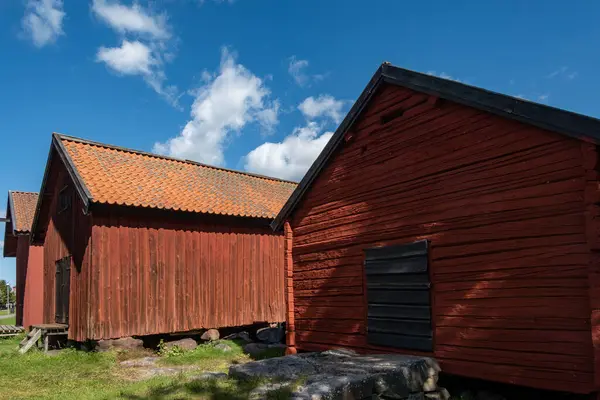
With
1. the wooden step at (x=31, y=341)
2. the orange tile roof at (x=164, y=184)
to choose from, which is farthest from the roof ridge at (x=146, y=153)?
the wooden step at (x=31, y=341)

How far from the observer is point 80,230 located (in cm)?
1420

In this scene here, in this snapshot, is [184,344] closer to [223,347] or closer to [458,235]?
[223,347]

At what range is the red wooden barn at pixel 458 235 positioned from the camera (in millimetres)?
6160

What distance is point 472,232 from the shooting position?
7.38 metres

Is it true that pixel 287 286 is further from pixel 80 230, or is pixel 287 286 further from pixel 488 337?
pixel 80 230

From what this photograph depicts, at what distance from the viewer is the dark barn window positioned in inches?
316

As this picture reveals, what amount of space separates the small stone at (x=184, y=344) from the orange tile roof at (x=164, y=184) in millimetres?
3872

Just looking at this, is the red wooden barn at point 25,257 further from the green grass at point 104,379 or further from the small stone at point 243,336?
the small stone at point 243,336

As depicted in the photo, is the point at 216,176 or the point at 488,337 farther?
the point at 216,176

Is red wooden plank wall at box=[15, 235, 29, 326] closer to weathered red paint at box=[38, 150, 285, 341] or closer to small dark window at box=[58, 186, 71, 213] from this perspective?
weathered red paint at box=[38, 150, 285, 341]

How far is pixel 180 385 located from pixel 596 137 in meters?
6.65

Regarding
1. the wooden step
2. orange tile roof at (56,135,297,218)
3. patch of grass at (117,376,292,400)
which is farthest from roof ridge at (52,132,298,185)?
patch of grass at (117,376,292,400)

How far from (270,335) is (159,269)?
164 inches

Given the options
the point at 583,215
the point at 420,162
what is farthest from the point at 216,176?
the point at 583,215
